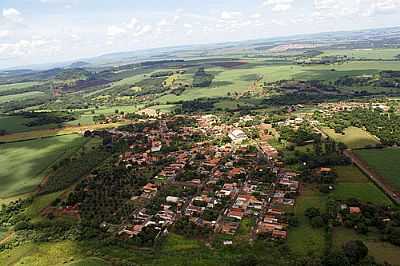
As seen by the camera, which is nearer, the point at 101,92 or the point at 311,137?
the point at 311,137

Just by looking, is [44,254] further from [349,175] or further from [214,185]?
Answer: [349,175]

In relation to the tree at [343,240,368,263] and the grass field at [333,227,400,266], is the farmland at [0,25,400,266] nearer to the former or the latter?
the grass field at [333,227,400,266]

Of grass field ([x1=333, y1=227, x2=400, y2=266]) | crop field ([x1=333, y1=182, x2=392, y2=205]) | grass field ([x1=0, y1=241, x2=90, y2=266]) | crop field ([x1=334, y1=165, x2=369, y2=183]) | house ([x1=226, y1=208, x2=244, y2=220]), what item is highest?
crop field ([x1=334, y1=165, x2=369, y2=183])

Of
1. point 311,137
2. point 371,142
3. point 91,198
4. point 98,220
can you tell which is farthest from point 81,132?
point 371,142

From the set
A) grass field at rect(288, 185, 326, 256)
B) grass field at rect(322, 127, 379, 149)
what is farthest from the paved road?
grass field at rect(288, 185, 326, 256)

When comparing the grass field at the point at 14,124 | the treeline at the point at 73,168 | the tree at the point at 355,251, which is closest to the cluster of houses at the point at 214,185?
the treeline at the point at 73,168

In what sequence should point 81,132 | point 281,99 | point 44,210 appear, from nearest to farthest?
1. point 44,210
2. point 81,132
3. point 281,99

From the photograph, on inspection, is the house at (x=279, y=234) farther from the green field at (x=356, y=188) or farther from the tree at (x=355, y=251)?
the green field at (x=356, y=188)

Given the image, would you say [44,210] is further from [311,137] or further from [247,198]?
[311,137]
